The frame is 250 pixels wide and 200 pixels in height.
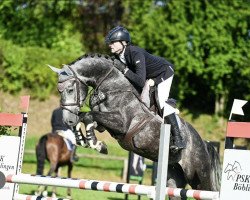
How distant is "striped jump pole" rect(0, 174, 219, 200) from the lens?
6.64 meters

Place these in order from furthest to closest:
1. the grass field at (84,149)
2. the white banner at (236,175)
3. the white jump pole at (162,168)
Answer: the grass field at (84,149) → the white banner at (236,175) → the white jump pole at (162,168)

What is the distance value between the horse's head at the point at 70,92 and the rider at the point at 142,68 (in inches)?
20.7

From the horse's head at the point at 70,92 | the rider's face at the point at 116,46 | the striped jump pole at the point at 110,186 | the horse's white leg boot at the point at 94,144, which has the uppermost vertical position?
the rider's face at the point at 116,46

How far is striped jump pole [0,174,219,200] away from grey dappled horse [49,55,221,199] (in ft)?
2.35

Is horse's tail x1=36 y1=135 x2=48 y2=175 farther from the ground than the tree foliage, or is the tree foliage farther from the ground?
the tree foliage

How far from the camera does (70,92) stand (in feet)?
26.2

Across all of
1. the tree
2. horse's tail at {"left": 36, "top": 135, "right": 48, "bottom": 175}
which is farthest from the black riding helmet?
the tree

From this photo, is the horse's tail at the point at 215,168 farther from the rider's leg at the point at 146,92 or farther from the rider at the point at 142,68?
the rider's leg at the point at 146,92

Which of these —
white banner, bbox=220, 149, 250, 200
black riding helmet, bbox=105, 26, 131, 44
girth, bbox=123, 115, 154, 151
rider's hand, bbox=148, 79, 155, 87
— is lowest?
white banner, bbox=220, 149, 250, 200

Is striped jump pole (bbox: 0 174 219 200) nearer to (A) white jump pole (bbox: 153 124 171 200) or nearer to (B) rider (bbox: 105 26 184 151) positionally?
(A) white jump pole (bbox: 153 124 171 200)

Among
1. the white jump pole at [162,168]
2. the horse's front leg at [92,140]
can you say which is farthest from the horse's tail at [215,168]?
the white jump pole at [162,168]

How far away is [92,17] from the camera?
31.3 meters

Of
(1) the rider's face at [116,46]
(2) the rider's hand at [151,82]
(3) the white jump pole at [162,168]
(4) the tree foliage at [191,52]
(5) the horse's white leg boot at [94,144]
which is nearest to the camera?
(3) the white jump pole at [162,168]

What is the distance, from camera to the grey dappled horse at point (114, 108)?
7.94 m
